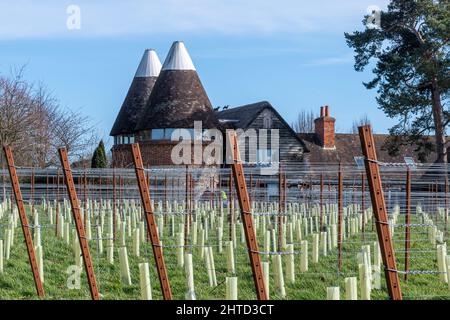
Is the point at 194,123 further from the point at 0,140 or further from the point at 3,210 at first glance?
the point at 3,210

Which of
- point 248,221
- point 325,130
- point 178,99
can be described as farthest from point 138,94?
point 248,221

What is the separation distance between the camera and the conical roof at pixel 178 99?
38.7m

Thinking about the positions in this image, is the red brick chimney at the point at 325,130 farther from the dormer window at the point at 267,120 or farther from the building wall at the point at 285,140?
the dormer window at the point at 267,120

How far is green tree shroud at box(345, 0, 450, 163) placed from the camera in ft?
89.2

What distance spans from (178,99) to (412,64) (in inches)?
612

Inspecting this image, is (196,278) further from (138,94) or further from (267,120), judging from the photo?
(138,94)

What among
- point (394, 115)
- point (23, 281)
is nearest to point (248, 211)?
point (23, 281)

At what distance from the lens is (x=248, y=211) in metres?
5.71

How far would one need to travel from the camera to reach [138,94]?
4612cm

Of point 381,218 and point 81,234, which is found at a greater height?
point 381,218

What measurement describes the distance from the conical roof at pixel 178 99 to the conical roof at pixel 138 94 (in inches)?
133

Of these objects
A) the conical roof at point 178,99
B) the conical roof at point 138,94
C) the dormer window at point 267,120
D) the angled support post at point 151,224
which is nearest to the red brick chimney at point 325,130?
the dormer window at point 267,120

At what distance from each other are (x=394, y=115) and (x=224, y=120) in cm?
1575

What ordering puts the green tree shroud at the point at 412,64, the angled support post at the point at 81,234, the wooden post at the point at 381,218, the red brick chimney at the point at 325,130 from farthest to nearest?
the red brick chimney at the point at 325,130 → the green tree shroud at the point at 412,64 → the angled support post at the point at 81,234 → the wooden post at the point at 381,218
